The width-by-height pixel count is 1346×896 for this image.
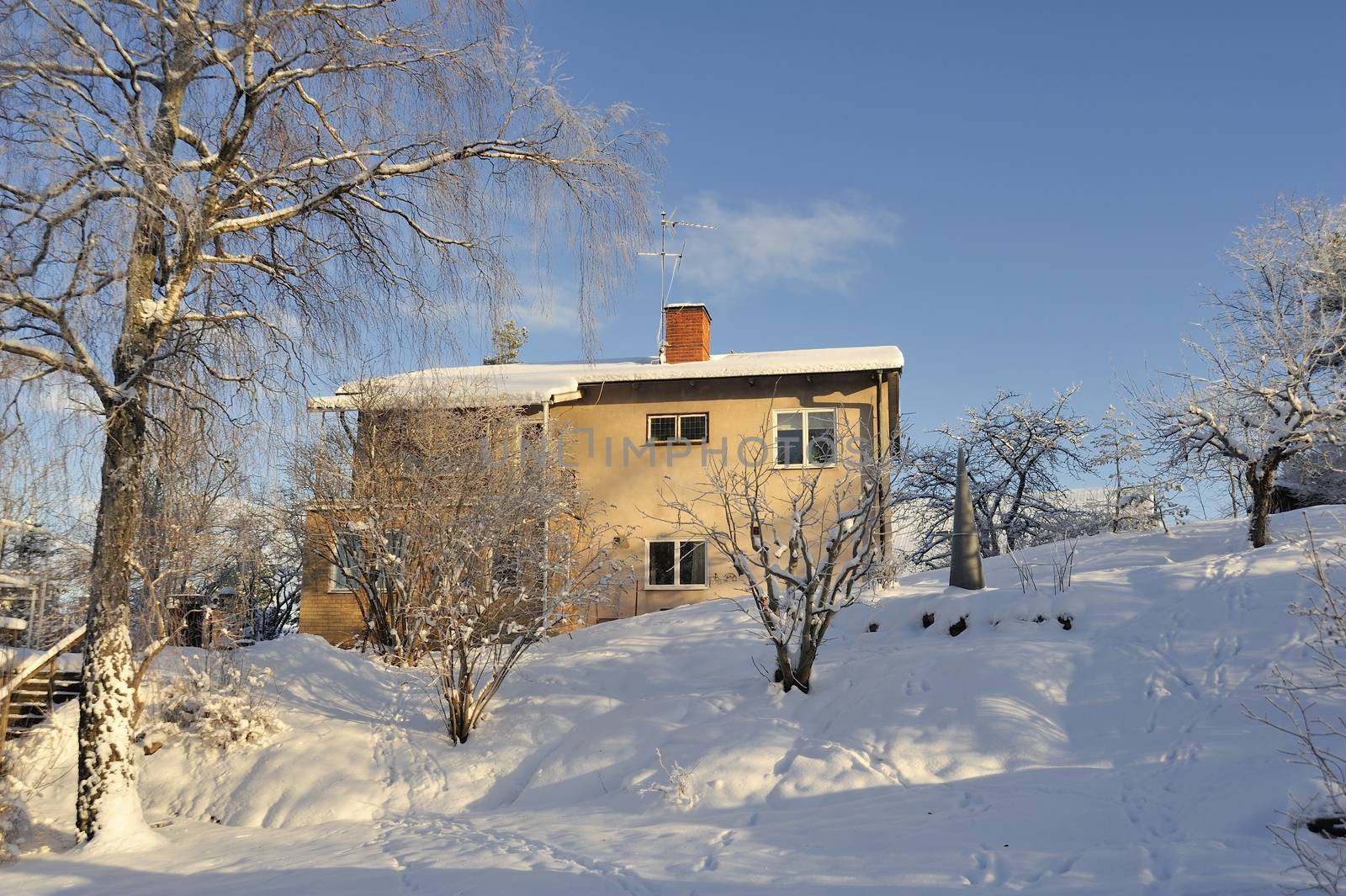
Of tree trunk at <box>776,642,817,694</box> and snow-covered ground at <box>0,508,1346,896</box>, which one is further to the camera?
tree trunk at <box>776,642,817,694</box>

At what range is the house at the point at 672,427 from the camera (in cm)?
1788

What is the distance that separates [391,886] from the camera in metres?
6.44

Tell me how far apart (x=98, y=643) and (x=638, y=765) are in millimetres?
4982

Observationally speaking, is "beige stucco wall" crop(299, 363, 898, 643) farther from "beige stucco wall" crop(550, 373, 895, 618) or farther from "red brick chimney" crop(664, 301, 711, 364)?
"red brick chimney" crop(664, 301, 711, 364)

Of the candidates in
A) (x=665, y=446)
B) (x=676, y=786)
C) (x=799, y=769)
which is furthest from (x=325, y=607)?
(x=799, y=769)

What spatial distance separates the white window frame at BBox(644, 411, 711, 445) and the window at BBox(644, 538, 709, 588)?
2027 mm

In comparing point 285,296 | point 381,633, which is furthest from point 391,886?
point 381,633

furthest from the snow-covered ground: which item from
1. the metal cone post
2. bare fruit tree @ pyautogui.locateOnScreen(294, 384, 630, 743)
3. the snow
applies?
bare fruit tree @ pyautogui.locateOnScreen(294, 384, 630, 743)

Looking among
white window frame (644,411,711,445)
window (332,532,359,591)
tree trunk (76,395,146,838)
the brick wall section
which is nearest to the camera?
tree trunk (76,395,146,838)

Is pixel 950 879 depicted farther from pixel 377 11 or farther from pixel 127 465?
pixel 377 11

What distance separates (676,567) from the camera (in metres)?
18.4

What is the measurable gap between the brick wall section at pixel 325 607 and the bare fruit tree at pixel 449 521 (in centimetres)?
90

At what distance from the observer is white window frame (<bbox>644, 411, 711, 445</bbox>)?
18.8 metres

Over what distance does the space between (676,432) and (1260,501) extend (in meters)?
10.4
